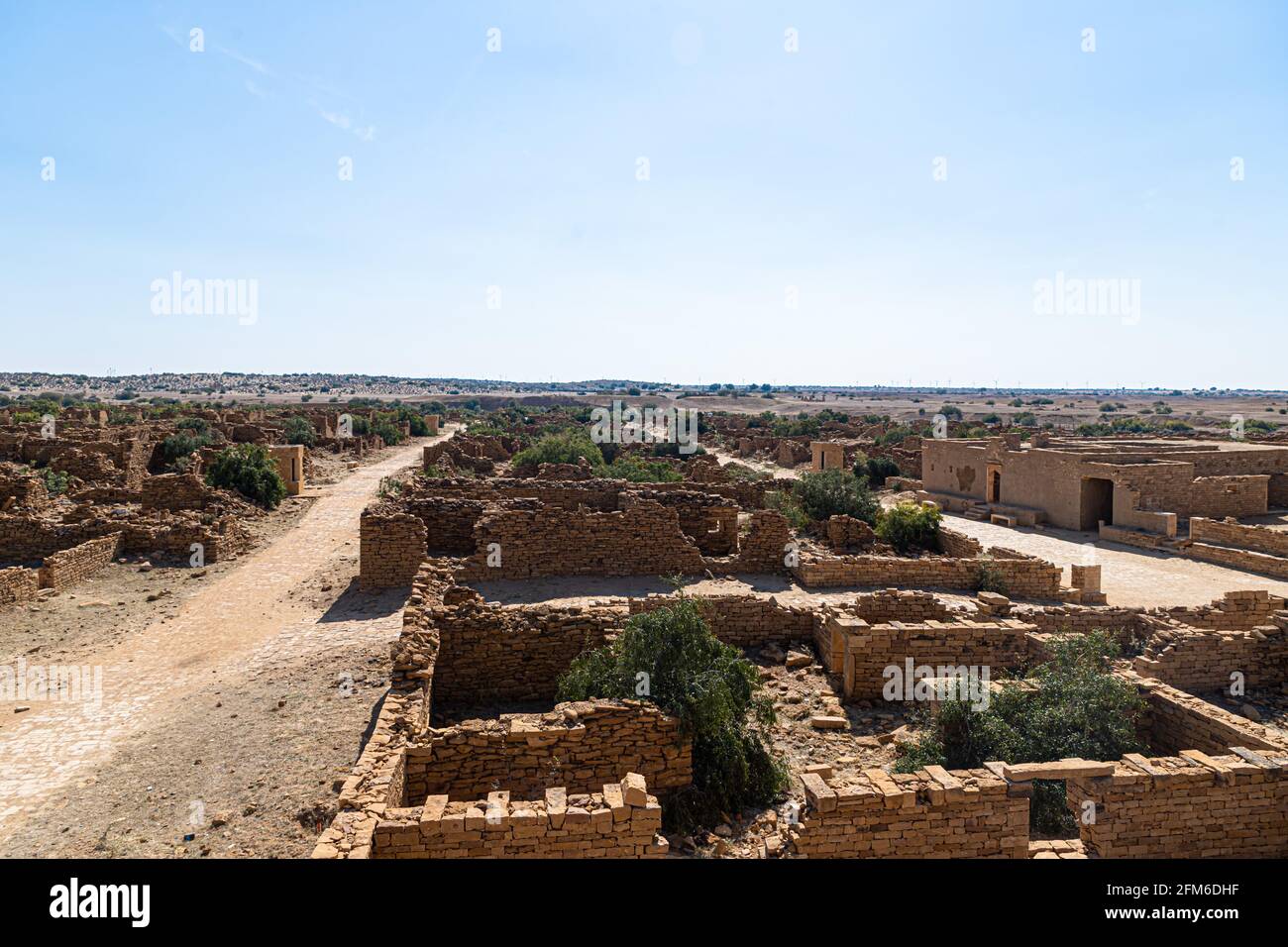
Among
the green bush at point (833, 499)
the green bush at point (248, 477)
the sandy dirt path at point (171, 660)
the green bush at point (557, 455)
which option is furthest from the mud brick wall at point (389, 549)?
the green bush at point (557, 455)

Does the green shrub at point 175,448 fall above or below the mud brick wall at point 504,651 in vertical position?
above

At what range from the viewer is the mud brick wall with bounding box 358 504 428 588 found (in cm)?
1359

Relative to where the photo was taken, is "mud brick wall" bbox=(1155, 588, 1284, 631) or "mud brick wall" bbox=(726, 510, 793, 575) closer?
"mud brick wall" bbox=(1155, 588, 1284, 631)

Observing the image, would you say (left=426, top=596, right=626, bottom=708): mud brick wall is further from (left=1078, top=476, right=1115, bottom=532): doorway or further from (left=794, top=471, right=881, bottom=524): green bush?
(left=1078, top=476, right=1115, bottom=532): doorway

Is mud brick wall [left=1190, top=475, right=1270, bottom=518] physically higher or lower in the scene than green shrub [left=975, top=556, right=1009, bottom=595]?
higher

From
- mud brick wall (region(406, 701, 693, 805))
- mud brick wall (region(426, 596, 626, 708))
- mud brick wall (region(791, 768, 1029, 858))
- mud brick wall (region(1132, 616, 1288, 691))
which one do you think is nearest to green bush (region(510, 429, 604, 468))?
mud brick wall (region(426, 596, 626, 708))

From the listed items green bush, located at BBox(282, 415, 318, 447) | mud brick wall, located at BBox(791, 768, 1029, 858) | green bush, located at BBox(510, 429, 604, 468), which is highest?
green bush, located at BBox(282, 415, 318, 447)

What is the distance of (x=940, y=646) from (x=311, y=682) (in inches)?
320

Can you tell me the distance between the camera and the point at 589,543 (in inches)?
571

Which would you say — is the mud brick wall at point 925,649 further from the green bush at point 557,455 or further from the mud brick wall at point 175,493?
the mud brick wall at point 175,493

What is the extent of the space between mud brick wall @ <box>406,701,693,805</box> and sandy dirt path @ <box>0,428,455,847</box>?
3827 millimetres

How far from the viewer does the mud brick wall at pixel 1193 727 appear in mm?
7102

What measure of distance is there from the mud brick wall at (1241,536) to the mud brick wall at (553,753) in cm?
1926

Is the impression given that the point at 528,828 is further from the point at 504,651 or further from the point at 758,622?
the point at 758,622
